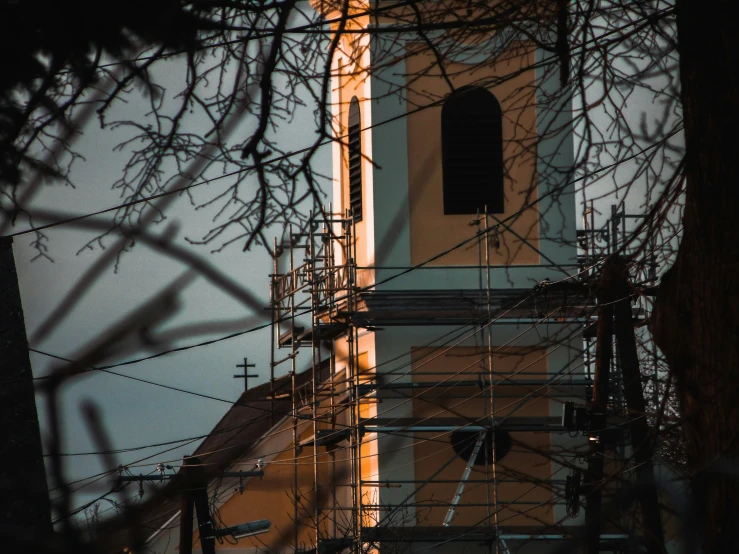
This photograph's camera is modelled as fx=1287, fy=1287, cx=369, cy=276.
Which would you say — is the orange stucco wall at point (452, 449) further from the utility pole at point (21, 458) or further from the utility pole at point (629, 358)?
the utility pole at point (21, 458)

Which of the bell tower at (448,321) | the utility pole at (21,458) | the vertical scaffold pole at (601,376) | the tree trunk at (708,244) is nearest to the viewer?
the utility pole at (21,458)

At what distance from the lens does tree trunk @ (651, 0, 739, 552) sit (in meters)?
5.97

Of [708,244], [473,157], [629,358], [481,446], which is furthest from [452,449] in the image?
[708,244]

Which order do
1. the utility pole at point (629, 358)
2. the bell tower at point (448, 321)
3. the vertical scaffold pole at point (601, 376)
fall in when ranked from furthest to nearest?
the bell tower at point (448, 321) < the vertical scaffold pole at point (601, 376) < the utility pole at point (629, 358)

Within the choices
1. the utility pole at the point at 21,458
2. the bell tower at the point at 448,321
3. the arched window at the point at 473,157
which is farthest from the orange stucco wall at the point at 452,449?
the utility pole at the point at 21,458

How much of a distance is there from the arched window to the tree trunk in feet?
36.8

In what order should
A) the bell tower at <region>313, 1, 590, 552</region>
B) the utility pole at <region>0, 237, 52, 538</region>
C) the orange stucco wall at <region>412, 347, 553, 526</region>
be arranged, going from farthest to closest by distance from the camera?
the orange stucco wall at <region>412, 347, 553, 526</region>
the bell tower at <region>313, 1, 590, 552</region>
the utility pole at <region>0, 237, 52, 538</region>

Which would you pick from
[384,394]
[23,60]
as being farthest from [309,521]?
[384,394]

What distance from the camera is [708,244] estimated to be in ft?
20.1

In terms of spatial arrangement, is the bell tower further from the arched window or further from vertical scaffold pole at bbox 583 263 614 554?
vertical scaffold pole at bbox 583 263 614 554

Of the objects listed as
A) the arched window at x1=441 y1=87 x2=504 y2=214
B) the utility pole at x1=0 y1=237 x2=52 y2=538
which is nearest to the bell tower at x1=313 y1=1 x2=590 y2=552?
the arched window at x1=441 y1=87 x2=504 y2=214

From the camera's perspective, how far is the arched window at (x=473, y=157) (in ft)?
57.7

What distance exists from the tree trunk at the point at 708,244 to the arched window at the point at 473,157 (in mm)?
11203

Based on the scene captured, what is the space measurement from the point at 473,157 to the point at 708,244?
11702 millimetres
